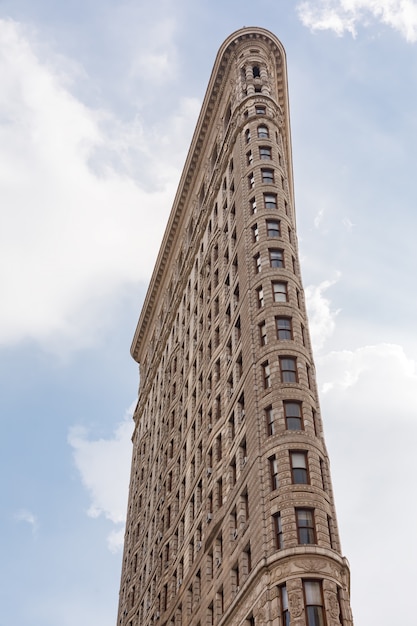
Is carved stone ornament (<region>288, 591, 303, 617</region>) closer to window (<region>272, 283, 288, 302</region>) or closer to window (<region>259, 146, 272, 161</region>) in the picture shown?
window (<region>272, 283, 288, 302</region>)

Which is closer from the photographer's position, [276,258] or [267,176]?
[276,258]

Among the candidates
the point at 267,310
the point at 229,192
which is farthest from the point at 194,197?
the point at 267,310

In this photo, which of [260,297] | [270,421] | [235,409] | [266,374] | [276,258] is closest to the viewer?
[270,421]

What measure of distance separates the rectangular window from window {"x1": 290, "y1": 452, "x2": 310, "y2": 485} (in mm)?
30144

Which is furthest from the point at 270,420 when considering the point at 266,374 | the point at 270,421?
the point at 266,374

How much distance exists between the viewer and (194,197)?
9806cm

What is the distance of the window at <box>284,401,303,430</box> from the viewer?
4841 centimetres

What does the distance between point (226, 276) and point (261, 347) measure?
1594 centimetres

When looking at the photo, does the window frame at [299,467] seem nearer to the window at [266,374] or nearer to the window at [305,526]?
the window at [305,526]

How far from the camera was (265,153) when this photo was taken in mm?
73438

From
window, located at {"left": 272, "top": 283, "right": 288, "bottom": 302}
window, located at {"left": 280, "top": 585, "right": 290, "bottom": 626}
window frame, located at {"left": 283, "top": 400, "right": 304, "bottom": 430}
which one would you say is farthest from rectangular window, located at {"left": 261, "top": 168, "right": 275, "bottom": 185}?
window, located at {"left": 280, "top": 585, "right": 290, "bottom": 626}

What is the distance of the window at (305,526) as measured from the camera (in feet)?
138

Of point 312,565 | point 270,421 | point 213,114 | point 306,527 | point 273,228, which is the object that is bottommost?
point 312,565

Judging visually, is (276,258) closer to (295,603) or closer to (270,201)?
(270,201)
